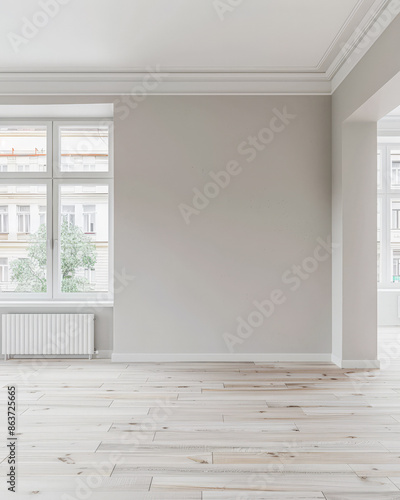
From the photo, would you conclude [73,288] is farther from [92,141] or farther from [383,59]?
[383,59]

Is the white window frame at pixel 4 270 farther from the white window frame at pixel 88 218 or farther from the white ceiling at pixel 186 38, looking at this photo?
the white ceiling at pixel 186 38

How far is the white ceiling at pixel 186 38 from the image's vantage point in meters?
3.63

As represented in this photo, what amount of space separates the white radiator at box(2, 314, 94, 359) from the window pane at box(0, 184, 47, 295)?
43 cm

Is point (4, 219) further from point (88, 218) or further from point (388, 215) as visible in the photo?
point (388, 215)

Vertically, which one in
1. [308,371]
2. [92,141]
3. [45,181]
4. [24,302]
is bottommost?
[308,371]

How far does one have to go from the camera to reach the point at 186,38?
4.11m

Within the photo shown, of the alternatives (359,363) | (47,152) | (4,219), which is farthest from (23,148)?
(359,363)

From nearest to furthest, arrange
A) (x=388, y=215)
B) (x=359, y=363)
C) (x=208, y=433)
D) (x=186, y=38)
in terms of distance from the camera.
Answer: (x=208, y=433)
(x=186, y=38)
(x=359, y=363)
(x=388, y=215)

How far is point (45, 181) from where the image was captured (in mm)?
5297

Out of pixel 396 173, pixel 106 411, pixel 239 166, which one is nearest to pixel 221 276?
pixel 239 166

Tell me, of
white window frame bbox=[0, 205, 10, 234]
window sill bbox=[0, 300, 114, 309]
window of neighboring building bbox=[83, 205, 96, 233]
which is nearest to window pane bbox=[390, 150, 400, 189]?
window of neighboring building bbox=[83, 205, 96, 233]

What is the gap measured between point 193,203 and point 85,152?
1.43 metres

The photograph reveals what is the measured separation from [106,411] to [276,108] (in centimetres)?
343

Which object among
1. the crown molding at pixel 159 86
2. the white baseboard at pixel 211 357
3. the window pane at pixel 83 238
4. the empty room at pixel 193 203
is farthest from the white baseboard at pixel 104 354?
the crown molding at pixel 159 86
